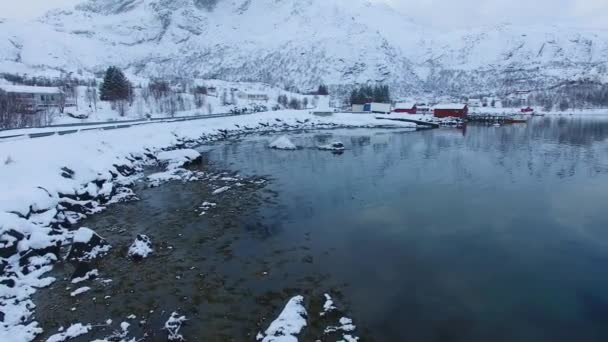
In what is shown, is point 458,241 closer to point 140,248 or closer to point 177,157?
point 140,248

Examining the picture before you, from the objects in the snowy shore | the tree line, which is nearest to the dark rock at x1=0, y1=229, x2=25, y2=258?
the snowy shore

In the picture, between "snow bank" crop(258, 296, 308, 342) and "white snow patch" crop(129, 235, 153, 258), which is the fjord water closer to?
"snow bank" crop(258, 296, 308, 342)

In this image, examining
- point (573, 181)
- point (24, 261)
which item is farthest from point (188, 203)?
point (573, 181)

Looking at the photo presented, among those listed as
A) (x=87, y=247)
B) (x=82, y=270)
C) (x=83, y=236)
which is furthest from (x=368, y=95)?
(x=82, y=270)

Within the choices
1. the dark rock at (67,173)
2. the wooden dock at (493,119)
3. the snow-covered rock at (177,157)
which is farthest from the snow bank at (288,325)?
the wooden dock at (493,119)

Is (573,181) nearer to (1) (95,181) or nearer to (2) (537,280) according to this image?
(2) (537,280)
